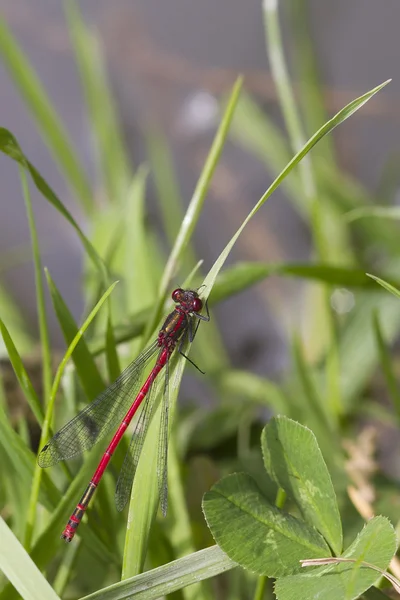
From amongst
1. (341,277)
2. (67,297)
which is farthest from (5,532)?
(67,297)

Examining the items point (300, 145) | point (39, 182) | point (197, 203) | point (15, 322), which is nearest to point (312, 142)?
point (197, 203)

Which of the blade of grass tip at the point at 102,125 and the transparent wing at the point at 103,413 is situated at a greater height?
the blade of grass tip at the point at 102,125

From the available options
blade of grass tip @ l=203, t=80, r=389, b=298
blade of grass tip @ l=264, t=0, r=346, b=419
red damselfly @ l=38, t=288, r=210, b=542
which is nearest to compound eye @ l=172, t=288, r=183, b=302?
red damselfly @ l=38, t=288, r=210, b=542

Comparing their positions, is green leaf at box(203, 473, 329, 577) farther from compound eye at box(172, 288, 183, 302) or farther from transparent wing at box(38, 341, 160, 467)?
compound eye at box(172, 288, 183, 302)

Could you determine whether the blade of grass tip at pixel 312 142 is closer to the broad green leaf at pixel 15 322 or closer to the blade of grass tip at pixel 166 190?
the broad green leaf at pixel 15 322

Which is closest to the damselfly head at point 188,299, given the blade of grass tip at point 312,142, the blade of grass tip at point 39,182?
the blade of grass tip at point 39,182

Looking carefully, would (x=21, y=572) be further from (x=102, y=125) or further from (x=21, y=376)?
(x=102, y=125)

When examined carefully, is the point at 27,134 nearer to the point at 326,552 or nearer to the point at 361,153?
the point at 361,153
